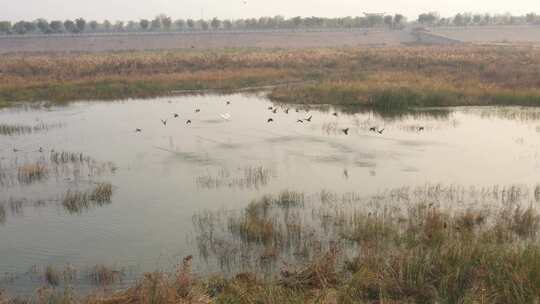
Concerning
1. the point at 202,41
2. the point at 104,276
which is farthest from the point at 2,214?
the point at 202,41

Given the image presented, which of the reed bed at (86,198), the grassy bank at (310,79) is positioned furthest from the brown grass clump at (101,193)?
the grassy bank at (310,79)

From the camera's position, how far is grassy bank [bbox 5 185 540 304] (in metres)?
7.23

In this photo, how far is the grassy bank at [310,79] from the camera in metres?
26.6

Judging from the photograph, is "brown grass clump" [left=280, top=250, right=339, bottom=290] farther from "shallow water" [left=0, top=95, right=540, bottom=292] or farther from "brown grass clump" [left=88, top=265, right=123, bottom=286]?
"brown grass clump" [left=88, top=265, right=123, bottom=286]

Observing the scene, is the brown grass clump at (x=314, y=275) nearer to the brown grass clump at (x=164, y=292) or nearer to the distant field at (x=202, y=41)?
the brown grass clump at (x=164, y=292)

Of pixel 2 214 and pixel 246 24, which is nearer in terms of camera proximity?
pixel 2 214

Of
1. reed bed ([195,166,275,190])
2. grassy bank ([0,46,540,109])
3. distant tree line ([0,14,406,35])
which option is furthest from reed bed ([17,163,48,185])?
distant tree line ([0,14,406,35])

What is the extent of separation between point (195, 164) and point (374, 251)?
8.84 metres

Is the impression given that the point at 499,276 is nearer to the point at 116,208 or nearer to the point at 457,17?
the point at 116,208

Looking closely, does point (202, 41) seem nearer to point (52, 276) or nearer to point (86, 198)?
point (86, 198)

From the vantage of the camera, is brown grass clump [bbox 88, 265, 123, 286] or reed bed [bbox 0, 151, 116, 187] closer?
brown grass clump [bbox 88, 265, 123, 286]

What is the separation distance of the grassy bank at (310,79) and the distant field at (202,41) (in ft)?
149

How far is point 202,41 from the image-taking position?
98.2 metres

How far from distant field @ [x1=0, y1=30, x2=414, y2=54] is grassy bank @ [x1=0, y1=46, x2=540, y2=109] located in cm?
4552
